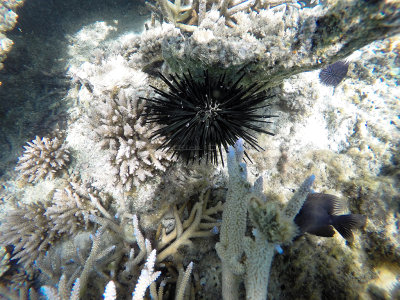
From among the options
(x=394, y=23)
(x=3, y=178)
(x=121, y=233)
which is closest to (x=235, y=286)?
(x=121, y=233)

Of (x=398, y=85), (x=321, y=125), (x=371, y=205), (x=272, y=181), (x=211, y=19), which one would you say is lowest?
(x=371, y=205)

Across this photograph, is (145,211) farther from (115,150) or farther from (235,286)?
(235,286)

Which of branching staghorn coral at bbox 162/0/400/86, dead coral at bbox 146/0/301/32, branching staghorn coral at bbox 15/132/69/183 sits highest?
dead coral at bbox 146/0/301/32

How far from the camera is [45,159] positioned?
4.16 meters

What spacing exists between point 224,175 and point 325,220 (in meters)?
1.38

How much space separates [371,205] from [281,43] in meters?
2.36

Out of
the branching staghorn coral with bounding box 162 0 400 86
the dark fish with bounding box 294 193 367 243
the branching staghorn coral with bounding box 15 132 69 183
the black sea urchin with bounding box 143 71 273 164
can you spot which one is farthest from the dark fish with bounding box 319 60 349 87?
the branching staghorn coral with bounding box 15 132 69 183

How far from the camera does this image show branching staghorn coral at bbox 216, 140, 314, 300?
1.50 m

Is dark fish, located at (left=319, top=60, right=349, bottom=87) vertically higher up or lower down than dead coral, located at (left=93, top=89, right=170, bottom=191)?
higher up

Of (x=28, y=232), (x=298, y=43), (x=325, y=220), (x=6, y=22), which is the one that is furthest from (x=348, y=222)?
(x=6, y=22)

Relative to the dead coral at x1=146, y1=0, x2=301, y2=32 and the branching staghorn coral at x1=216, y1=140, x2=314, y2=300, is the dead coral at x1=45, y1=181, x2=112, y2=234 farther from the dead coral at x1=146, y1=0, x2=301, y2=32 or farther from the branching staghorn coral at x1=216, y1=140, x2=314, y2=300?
the dead coral at x1=146, y1=0, x2=301, y2=32


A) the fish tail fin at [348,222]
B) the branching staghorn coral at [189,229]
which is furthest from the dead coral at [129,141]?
the fish tail fin at [348,222]

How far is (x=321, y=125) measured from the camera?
12.3 feet

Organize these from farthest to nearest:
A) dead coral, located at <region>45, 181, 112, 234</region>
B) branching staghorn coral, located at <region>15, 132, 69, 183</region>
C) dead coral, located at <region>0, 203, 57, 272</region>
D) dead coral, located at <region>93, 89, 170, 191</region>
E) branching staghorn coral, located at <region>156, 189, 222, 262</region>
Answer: branching staghorn coral, located at <region>15, 132, 69, 183</region>, dead coral, located at <region>0, 203, 57, 272</region>, dead coral, located at <region>45, 181, 112, 234</region>, dead coral, located at <region>93, 89, 170, 191</region>, branching staghorn coral, located at <region>156, 189, 222, 262</region>
